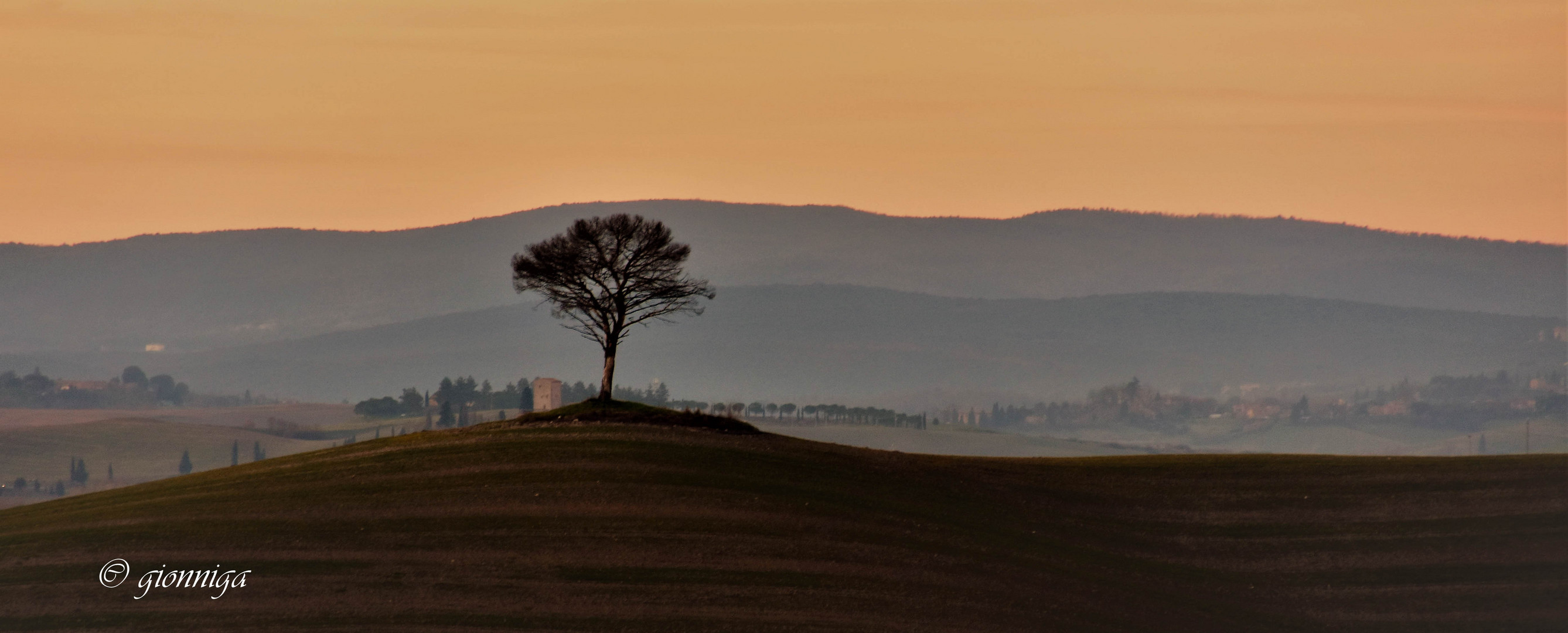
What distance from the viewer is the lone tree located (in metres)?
67.7

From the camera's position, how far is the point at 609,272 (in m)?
68.1

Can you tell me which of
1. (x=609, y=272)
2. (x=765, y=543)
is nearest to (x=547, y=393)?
(x=609, y=272)

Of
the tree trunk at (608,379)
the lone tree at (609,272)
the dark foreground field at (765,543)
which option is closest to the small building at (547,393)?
the lone tree at (609,272)

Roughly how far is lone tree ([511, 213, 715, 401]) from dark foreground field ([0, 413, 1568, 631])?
702 cm

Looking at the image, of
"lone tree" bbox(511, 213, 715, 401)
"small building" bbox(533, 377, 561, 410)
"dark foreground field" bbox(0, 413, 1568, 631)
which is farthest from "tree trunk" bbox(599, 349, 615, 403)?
"small building" bbox(533, 377, 561, 410)

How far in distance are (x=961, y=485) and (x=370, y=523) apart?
24696 mm

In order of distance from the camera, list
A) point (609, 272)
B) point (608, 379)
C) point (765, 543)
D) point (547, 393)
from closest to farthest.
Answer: point (765, 543) < point (608, 379) < point (609, 272) < point (547, 393)

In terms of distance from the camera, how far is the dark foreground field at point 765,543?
149 feet

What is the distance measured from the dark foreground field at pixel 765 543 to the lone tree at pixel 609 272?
7023 millimetres

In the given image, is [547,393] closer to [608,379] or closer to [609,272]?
[608,379]

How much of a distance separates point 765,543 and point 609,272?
72.6 feet

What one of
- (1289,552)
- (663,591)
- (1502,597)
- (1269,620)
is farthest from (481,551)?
(1502,597)

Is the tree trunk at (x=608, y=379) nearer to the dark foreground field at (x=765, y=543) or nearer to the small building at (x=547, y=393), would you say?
the dark foreground field at (x=765, y=543)

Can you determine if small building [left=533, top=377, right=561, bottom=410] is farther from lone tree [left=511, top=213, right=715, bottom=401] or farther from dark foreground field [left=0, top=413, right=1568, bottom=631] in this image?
dark foreground field [left=0, top=413, right=1568, bottom=631]
